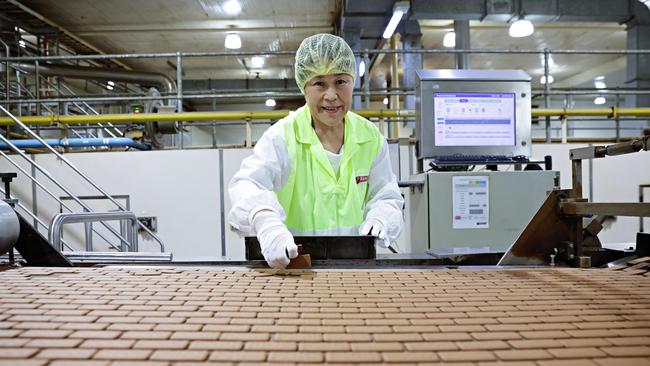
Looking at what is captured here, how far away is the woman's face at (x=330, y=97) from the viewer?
1.55 meters

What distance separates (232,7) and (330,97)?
525 centimetres

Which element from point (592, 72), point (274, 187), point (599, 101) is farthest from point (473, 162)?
point (599, 101)

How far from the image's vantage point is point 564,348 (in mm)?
→ 544

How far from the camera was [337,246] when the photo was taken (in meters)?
1.22

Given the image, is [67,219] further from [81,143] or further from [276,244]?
[81,143]

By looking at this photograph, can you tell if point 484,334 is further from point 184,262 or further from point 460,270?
point 184,262

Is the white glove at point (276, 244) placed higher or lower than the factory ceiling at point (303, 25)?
lower

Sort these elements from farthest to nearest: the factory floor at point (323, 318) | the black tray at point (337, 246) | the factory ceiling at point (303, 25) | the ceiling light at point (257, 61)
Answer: the ceiling light at point (257, 61), the factory ceiling at point (303, 25), the black tray at point (337, 246), the factory floor at point (323, 318)

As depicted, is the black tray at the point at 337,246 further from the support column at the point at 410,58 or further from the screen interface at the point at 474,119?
the support column at the point at 410,58

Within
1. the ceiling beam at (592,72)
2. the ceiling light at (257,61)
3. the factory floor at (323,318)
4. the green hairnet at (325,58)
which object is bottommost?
the factory floor at (323,318)

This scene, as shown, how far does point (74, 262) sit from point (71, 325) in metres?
0.67

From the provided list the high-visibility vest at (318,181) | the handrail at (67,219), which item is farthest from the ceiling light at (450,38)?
the handrail at (67,219)

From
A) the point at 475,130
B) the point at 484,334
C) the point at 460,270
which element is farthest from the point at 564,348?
the point at 475,130

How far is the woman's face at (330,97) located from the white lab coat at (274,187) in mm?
162
